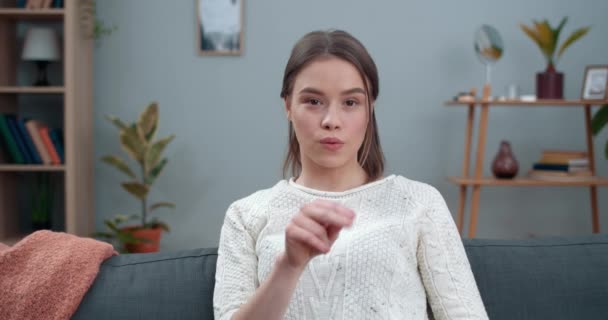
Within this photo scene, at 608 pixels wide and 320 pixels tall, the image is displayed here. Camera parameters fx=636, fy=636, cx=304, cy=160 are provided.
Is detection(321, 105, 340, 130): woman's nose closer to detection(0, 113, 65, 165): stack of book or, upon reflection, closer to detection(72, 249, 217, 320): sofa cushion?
detection(72, 249, 217, 320): sofa cushion

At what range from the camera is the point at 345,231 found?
1.11m

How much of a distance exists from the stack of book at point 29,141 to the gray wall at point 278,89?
356 millimetres

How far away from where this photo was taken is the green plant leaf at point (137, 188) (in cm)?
325

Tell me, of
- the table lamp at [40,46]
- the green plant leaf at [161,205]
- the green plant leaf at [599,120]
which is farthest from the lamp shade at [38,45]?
the green plant leaf at [599,120]

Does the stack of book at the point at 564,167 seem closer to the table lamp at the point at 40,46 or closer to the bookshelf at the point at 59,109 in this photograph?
the bookshelf at the point at 59,109

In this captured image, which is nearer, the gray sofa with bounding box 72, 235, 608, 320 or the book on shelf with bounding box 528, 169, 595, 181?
the gray sofa with bounding box 72, 235, 608, 320

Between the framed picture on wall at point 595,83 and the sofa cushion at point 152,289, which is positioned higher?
the framed picture on wall at point 595,83

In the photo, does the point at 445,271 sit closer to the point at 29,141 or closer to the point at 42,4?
the point at 29,141

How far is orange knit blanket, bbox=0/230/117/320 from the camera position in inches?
41.4

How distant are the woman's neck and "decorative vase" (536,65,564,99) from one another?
2.29 meters

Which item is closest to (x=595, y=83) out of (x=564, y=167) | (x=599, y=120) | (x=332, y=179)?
(x=599, y=120)

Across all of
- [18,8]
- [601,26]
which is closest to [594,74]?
[601,26]

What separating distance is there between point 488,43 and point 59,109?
2334mm

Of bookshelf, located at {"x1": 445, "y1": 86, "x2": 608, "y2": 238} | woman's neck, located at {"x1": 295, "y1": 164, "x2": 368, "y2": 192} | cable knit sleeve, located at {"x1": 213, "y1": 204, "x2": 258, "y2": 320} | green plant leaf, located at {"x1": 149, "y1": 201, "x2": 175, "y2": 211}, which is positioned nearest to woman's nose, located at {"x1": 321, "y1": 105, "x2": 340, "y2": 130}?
woman's neck, located at {"x1": 295, "y1": 164, "x2": 368, "y2": 192}
